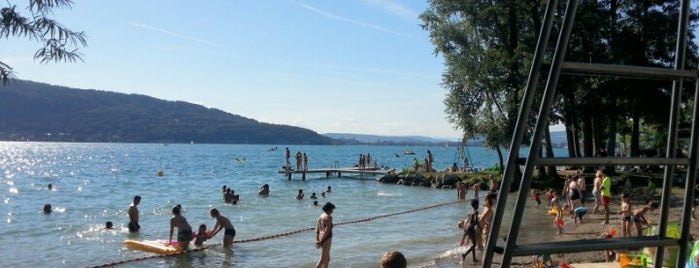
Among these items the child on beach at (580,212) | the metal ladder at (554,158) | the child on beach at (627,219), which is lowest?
the child on beach at (580,212)

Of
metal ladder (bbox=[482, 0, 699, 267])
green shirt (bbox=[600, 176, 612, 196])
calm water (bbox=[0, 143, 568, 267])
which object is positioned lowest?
calm water (bbox=[0, 143, 568, 267])

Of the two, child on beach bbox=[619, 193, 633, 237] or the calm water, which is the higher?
child on beach bbox=[619, 193, 633, 237]

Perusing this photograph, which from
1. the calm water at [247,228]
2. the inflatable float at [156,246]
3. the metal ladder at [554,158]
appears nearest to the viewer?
the metal ladder at [554,158]

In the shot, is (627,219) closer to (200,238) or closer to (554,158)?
(200,238)

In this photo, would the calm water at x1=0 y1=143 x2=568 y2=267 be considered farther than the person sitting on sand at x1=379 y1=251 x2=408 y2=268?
Yes

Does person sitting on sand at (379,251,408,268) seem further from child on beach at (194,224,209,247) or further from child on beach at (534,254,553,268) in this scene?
child on beach at (194,224,209,247)

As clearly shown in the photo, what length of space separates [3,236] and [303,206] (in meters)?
13.4

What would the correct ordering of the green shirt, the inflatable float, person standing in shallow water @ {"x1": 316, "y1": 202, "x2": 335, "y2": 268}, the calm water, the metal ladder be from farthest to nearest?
the green shirt, the inflatable float, the calm water, person standing in shallow water @ {"x1": 316, "y1": 202, "x2": 335, "y2": 268}, the metal ladder

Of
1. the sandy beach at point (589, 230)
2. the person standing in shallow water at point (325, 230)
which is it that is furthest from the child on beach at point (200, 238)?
the sandy beach at point (589, 230)

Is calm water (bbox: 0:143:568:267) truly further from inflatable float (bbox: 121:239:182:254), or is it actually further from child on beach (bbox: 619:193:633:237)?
child on beach (bbox: 619:193:633:237)

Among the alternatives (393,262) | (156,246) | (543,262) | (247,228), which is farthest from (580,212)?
(393,262)

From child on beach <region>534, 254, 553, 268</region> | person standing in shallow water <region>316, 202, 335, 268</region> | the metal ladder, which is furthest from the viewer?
person standing in shallow water <region>316, 202, 335, 268</region>

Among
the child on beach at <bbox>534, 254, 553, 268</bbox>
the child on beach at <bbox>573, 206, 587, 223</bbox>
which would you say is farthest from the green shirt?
the child on beach at <bbox>534, 254, 553, 268</bbox>

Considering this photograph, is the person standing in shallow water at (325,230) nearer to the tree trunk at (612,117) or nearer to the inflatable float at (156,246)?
the inflatable float at (156,246)
